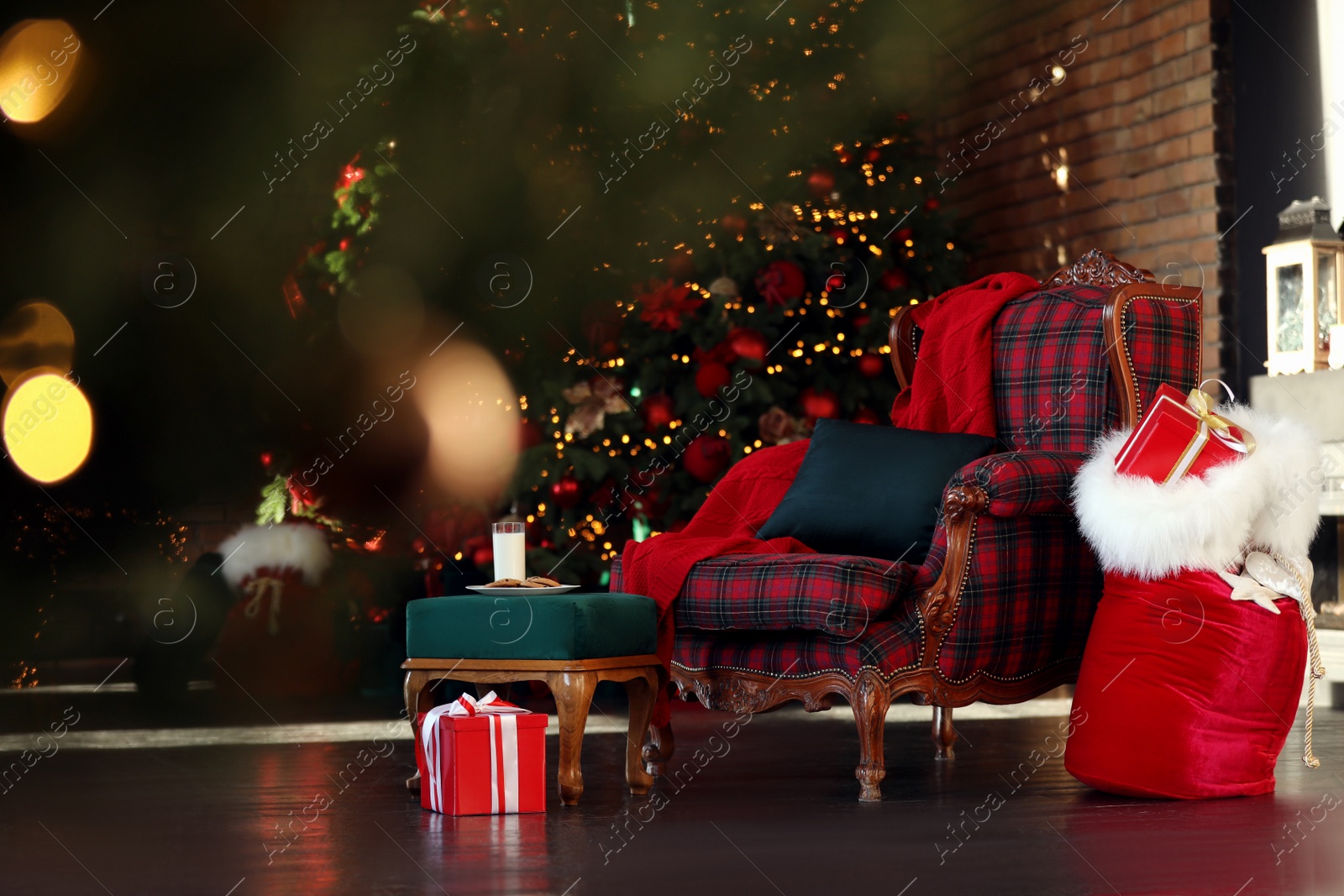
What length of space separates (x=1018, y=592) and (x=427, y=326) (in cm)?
262

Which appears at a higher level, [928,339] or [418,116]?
[418,116]

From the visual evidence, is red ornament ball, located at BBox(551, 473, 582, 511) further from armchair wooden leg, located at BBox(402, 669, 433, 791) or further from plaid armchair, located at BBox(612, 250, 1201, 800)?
armchair wooden leg, located at BBox(402, 669, 433, 791)

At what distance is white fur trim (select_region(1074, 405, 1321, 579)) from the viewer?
8.82 feet

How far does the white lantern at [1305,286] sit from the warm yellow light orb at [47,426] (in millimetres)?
4056

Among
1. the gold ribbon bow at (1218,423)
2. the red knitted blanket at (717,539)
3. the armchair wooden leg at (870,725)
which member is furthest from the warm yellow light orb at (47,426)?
the gold ribbon bow at (1218,423)

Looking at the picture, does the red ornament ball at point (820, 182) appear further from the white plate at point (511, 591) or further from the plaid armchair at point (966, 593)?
the white plate at point (511, 591)

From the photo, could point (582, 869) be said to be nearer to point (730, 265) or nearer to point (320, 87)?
point (730, 265)

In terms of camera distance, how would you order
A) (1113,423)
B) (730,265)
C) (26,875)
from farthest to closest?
(730,265) → (1113,423) → (26,875)

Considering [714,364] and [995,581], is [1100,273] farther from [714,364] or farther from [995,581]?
[714,364]

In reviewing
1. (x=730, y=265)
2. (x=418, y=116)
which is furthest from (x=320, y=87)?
(x=730, y=265)

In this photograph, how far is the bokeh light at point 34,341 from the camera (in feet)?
17.0

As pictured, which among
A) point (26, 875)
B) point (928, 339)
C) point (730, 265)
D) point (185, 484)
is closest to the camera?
point (26, 875)

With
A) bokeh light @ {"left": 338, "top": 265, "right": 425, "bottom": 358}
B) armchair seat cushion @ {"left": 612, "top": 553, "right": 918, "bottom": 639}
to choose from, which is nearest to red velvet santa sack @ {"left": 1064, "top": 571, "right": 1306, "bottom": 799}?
armchair seat cushion @ {"left": 612, "top": 553, "right": 918, "bottom": 639}

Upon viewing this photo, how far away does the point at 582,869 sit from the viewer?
2139mm
